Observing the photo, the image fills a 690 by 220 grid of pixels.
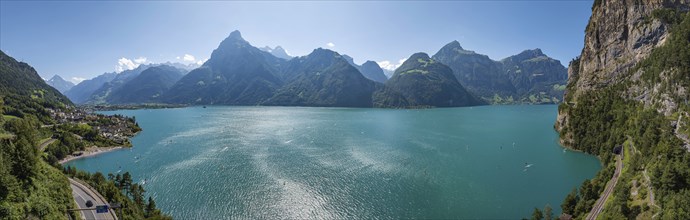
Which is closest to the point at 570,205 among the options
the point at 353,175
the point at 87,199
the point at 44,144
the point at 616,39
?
the point at 353,175

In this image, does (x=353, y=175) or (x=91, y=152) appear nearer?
(x=353, y=175)

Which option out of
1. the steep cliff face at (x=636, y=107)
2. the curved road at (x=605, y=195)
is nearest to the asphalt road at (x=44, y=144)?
the steep cliff face at (x=636, y=107)

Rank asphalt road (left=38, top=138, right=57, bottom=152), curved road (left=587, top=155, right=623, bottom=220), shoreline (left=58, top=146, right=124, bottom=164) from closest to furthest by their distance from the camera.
Answer: 1. curved road (left=587, top=155, right=623, bottom=220)
2. shoreline (left=58, top=146, right=124, bottom=164)
3. asphalt road (left=38, top=138, right=57, bottom=152)

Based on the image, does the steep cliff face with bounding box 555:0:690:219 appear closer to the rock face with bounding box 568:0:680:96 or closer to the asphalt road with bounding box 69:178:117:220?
the rock face with bounding box 568:0:680:96

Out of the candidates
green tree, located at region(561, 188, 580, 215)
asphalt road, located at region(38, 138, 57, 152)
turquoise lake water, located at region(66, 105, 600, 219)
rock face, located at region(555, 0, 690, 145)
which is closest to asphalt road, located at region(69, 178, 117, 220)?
turquoise lake water, located at region(66, 105, 600, 219)

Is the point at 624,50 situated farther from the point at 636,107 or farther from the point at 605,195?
the point at 605,195

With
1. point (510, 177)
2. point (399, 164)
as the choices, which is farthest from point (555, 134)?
point (399, 164)

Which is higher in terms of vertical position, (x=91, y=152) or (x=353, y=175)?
(x=91, y=152)

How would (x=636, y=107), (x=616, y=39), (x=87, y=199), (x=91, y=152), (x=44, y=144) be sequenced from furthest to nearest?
1. (x=616, y=39)
2. (x=91, y=152)
3. (x=44, y=144)
4. (x=636, y=107)
5. (x=87, y=199)
